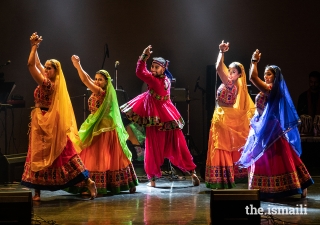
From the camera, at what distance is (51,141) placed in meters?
5.61

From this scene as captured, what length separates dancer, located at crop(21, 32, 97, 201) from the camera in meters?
5.59

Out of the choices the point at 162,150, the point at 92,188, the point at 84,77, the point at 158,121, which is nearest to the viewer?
the point at 92,188

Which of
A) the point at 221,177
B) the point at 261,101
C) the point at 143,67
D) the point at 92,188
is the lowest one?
the point at 92,188

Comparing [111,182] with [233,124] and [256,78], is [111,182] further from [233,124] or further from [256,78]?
[256,78]

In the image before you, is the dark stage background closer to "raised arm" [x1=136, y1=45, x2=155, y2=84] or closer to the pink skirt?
the pink skirt

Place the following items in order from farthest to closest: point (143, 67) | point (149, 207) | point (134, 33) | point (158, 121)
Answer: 1. point (134, 33)
2. point (158, 121)
3. point (143, 67)
4. point (149, 207)

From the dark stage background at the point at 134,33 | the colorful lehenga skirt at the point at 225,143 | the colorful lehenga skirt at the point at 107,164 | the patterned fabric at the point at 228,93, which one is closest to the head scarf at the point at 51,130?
the colorful lehenga skirt at the point at 107,164

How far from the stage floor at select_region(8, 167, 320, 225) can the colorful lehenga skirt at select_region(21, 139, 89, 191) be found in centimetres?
19

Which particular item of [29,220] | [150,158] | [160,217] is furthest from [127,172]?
[29,220]

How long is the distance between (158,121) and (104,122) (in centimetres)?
70

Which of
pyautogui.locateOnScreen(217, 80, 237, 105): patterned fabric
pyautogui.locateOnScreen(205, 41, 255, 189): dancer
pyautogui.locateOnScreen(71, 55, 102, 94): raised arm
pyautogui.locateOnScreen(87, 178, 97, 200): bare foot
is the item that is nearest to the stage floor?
pyautogui.locateOnScreen(87, 178, 97, 200): bare foot

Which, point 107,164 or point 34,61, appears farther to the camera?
point 107,164

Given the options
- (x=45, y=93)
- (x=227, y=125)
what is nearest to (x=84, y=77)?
(x=45, y=93)

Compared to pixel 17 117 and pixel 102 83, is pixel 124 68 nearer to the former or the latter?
pixel 17 117
